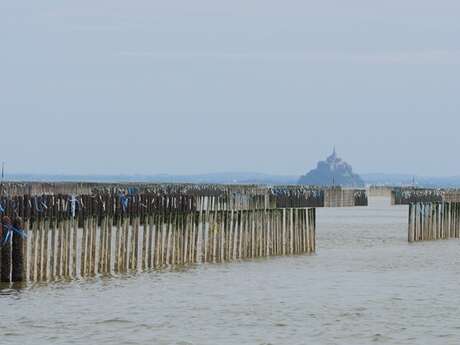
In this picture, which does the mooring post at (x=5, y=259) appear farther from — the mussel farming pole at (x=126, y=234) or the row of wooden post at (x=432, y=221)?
the row of wooden post at (x=432, y=221)

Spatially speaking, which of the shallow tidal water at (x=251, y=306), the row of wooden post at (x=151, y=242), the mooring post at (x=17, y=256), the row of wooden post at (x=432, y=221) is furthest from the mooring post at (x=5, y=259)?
the row of wooden post at (x=432, y=221)

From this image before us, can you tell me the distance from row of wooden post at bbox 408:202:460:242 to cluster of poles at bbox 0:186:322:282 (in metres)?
7.52

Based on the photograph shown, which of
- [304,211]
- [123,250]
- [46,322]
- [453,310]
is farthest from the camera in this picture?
[304,211]

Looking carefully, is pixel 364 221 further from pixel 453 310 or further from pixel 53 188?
pixel 453 310

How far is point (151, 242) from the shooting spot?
31906 mm

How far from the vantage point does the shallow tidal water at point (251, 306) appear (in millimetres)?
21734

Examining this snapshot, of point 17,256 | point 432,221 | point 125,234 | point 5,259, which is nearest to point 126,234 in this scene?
point 125,234

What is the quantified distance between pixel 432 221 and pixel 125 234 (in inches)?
687

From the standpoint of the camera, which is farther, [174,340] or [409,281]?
[409,281]

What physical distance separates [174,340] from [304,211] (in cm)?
1632

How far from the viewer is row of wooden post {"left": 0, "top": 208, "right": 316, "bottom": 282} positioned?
28094 millimetres

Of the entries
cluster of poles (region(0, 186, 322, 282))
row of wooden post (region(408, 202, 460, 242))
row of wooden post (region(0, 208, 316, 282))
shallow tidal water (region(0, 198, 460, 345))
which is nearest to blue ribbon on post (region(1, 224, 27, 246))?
cluster of poles (region(0, 186, 322, 282))

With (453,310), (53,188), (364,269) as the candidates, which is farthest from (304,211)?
(53,188)

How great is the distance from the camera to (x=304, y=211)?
37156mm
